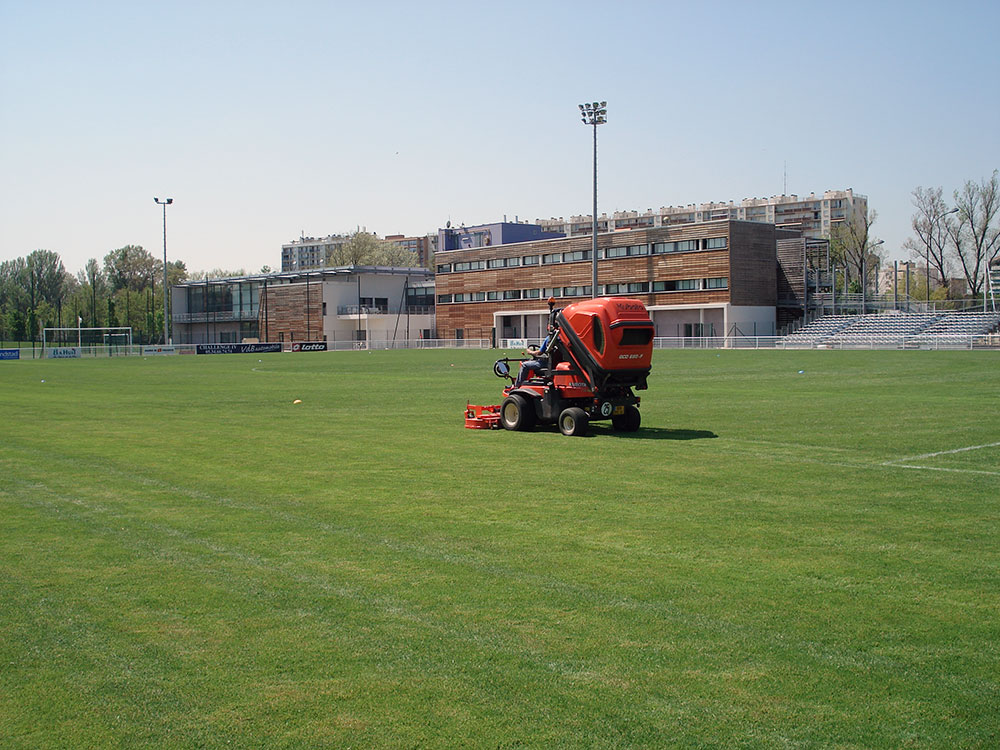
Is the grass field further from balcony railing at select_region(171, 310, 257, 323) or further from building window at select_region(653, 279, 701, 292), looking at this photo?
balcony railing at select_region(171, 310, 257, 323)

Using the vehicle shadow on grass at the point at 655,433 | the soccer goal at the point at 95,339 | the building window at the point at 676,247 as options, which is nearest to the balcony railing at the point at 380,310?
the soccer goal at the point at 95,339

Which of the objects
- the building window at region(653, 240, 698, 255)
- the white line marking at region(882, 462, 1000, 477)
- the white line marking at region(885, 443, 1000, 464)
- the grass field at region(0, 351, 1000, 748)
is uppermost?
the building window at region(653, 240, 698, 255)

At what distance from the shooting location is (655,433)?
17766mm

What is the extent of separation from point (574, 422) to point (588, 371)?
3.24 feet

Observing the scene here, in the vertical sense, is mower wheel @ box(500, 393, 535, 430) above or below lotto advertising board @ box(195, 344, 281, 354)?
below

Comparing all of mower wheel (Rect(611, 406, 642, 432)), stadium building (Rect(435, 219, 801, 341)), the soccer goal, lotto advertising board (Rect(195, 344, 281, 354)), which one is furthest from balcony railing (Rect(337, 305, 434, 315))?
mower wheel (Rect(611, 406, 642, 432))

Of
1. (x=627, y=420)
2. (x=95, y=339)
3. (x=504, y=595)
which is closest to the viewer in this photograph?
(x=504, y=595)

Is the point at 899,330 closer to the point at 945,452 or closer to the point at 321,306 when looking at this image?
the point at 945,452

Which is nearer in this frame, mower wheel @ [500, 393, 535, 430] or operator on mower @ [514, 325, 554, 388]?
mower wheel @ [500, 393, 535, 430]

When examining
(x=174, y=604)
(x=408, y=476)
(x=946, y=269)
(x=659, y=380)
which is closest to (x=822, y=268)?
(x=946, y=269)

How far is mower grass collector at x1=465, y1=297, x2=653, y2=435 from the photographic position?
1717 cm

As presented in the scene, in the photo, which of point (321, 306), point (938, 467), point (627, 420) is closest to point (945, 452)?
point (938, 467)

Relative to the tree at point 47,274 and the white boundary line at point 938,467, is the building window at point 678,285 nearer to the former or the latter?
the white boundary line at point 938,467

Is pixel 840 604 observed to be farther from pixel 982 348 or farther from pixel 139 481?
pixel 982 348
